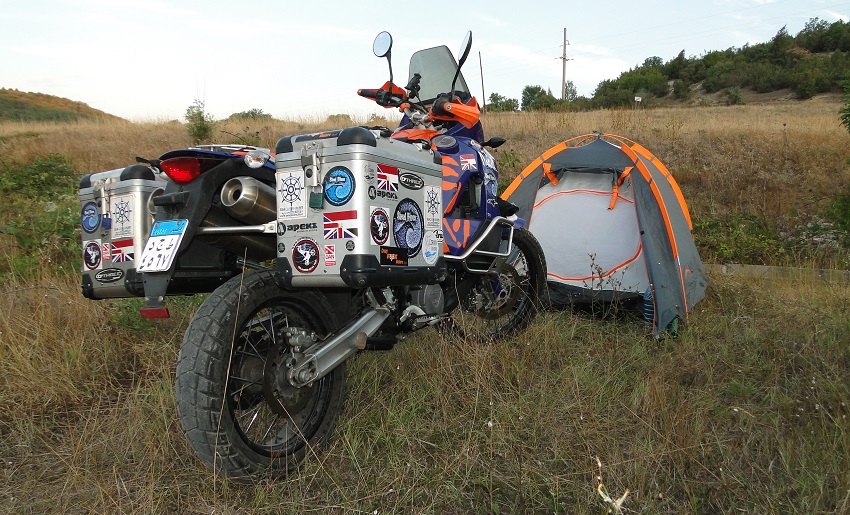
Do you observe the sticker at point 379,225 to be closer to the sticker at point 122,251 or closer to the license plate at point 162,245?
the license plate at point 162,245

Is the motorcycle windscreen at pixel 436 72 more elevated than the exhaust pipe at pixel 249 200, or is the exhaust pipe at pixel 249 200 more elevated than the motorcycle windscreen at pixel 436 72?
the motorcycle windscreen at pixel 436 72

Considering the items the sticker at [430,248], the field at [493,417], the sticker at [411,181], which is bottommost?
the field at [493,417]

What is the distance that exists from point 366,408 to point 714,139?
9612 mm

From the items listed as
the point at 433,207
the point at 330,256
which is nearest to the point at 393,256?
the point at 330,256

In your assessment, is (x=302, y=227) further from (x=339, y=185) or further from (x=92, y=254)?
(x=92, y=254)

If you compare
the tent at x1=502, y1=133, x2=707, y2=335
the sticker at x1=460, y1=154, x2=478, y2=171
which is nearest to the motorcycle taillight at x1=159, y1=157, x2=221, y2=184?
the sticker at x1=460, y1=154, x2=478, y2=171

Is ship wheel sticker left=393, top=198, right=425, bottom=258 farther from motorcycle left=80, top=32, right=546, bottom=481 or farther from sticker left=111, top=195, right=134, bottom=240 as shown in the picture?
sticker left=111, top=195, right=134, bottom=240

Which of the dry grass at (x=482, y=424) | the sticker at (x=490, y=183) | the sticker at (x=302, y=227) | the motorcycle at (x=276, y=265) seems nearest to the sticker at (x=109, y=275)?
the motorcycle at (x=276, y=265)

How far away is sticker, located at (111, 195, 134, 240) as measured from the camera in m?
2.50

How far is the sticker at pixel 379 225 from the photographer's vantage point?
87.7 inches

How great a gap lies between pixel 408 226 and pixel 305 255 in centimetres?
46

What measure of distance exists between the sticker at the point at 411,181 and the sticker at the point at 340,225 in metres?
0.33

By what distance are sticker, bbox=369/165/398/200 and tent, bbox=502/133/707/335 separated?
2452 millimetres

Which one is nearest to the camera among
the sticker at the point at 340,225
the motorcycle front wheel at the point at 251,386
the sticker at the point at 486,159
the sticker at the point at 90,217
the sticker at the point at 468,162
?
the motorcycle front wheel at the point at 251,386
